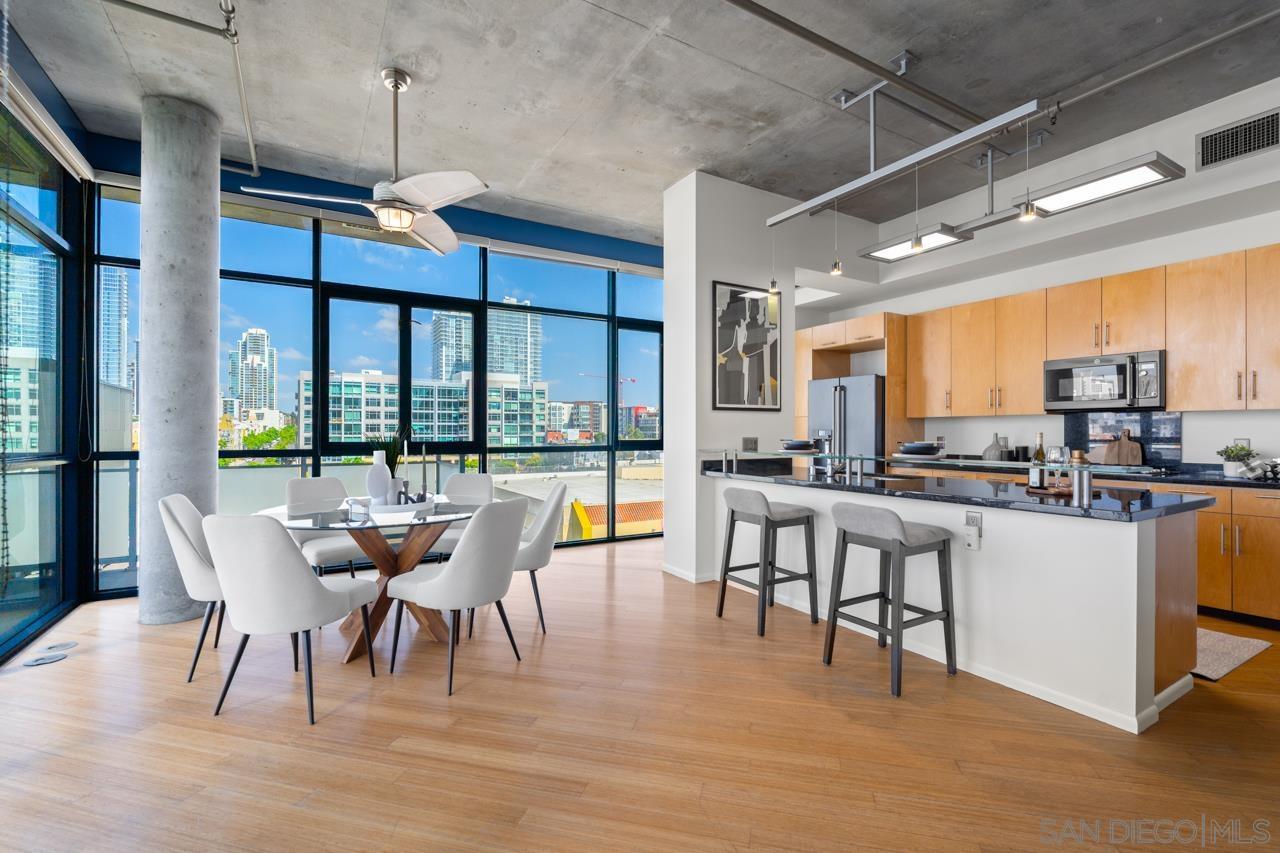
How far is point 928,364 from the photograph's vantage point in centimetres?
575

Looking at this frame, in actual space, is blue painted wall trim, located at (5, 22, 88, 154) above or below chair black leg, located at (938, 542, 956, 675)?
above

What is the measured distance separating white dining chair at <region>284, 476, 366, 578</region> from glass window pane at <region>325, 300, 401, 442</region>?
1.13 m

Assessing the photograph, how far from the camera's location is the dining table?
2.92 meters

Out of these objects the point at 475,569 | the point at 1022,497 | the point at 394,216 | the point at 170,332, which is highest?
the point at 394,216

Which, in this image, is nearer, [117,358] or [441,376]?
[117,358]

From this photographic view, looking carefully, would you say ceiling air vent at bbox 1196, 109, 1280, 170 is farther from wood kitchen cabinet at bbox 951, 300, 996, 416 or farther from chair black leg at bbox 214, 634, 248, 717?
chair black leg at bbox 214, 634, 248, 717

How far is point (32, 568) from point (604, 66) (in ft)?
15.0

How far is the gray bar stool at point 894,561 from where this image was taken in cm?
269

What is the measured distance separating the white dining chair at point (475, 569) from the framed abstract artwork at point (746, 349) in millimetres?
2481

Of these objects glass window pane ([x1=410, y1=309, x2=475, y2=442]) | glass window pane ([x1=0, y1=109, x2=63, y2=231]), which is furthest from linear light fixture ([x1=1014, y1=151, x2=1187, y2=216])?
glass window pane ([x1=0, y1=109, x2=63, y2=231])

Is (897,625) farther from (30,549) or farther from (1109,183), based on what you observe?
(30,549)

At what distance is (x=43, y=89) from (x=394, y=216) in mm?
2392

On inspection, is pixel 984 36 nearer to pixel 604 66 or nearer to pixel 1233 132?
pixel 1233 132

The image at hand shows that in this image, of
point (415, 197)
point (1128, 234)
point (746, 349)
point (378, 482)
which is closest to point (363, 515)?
point (378, 482)
